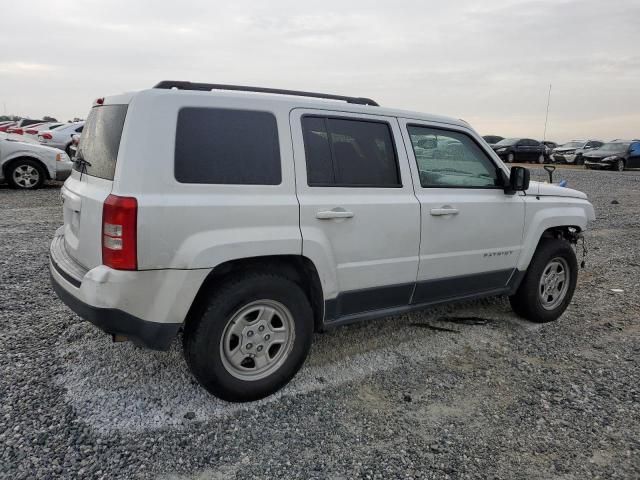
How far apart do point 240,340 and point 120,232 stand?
97 centimetres

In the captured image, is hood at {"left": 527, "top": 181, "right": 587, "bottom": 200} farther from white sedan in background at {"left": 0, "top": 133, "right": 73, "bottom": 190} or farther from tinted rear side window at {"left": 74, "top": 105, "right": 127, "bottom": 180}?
white sedan in background at {"left": 0, "top": 133, "right": 73, "bottom": 190}

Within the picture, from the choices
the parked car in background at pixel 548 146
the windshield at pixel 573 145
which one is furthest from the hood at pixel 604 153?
the windshield at pixel 573 145

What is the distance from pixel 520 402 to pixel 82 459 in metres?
2.62

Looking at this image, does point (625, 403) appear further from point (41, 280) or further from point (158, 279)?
point (41, 280)

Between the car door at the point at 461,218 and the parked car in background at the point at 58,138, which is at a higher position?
the parked car in background at the point at 58,138

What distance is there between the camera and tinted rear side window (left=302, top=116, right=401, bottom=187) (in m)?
3.31

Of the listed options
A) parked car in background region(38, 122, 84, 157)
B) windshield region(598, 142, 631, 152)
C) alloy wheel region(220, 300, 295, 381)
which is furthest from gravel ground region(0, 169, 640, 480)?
windshield region(598, 142, 631, 152)

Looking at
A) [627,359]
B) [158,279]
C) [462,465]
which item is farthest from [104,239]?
[627,359]

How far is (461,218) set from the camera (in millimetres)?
3928

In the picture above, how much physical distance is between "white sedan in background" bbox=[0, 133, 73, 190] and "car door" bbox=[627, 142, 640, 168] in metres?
25.6

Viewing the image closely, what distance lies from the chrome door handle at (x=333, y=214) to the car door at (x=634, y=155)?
27371 millimetres

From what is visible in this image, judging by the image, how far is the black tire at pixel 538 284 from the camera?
181 inches

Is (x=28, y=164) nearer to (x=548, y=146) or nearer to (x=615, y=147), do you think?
(x=615, y=147)

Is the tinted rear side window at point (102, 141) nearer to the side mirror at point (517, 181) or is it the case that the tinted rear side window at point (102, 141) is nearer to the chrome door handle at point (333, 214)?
the chrome door handle at point (333, 214)
